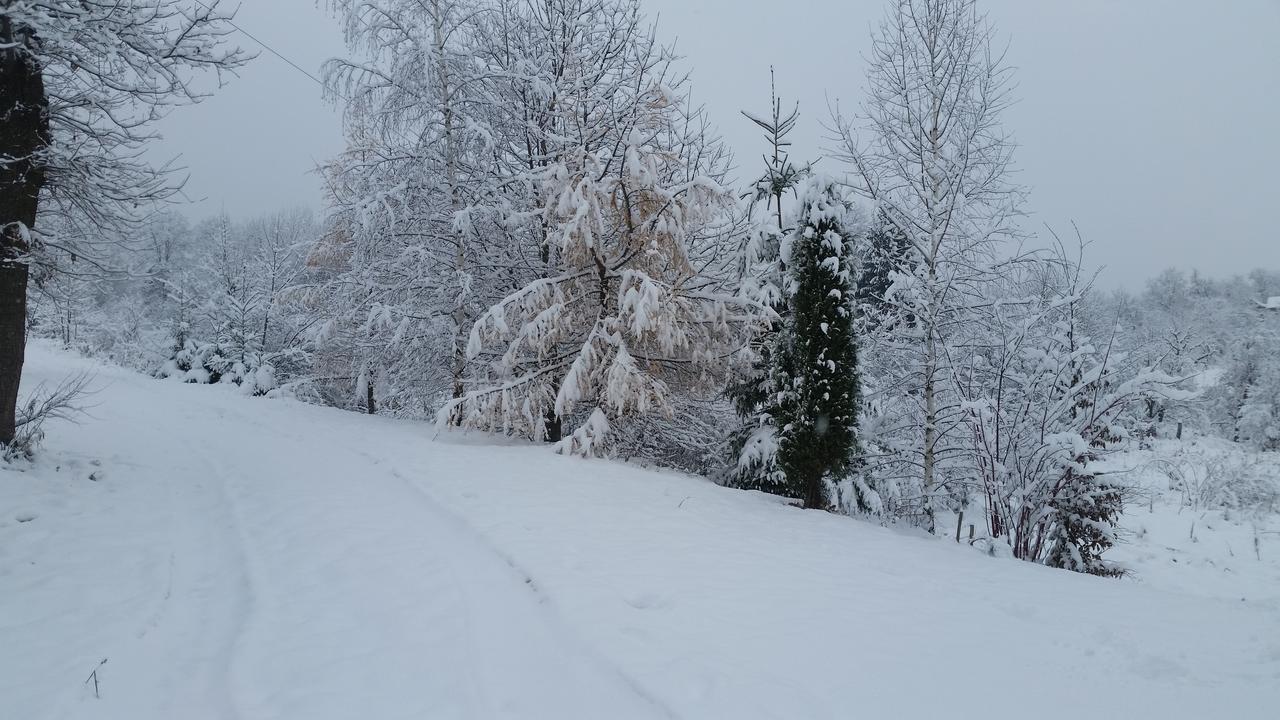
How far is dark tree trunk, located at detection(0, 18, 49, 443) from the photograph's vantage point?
5297 millimetres

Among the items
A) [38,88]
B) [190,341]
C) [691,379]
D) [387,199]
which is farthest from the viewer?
[190,341]

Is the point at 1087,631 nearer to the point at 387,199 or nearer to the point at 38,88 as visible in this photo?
the point at 38,88

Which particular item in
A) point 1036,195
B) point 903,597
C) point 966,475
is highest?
point 1036,195

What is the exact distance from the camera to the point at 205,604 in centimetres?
355

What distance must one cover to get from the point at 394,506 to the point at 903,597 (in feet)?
14.3

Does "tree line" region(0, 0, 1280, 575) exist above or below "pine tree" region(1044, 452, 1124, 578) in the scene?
above

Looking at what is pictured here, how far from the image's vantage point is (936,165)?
29.1 feet

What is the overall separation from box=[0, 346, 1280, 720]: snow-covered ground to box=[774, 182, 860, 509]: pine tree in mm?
880

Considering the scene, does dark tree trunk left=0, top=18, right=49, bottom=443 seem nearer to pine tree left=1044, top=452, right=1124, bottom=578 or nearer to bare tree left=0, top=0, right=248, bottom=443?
bare tree left=0, top=0, right=248, bottom=443

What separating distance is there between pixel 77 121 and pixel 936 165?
406 inches

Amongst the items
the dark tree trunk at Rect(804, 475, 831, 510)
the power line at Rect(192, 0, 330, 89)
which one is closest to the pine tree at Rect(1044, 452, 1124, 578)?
the dark tree trunk at Rect(804, 475, 831, 510)

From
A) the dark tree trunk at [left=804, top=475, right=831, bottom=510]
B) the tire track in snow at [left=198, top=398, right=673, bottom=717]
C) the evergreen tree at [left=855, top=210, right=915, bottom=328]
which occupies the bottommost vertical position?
the tire track in snow at [left=198, top=398, right=673, bottom=717]

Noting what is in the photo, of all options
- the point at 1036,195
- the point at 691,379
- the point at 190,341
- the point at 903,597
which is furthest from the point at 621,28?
the point at 190,341

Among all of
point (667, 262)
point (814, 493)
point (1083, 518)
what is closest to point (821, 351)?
point (814, 493)
